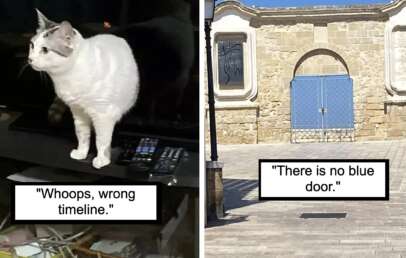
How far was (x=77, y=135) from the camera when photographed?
381 centimetres

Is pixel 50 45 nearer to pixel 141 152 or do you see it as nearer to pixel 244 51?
pixel 141 152

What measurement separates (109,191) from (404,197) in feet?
18.6

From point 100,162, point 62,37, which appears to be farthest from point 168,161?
point 62,37

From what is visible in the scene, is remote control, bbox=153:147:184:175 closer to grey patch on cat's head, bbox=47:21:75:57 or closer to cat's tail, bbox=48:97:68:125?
cat's tail, bbox=48:97:68:125

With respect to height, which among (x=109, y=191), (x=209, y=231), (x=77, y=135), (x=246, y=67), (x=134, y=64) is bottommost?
(x=209, y=231)

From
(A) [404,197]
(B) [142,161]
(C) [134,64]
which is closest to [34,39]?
(C) [134,64]

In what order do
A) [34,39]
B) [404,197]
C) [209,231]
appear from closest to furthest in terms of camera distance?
[34,39] → [209,231] → [404,197]

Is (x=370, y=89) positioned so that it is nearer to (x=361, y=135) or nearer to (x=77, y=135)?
(x=361, y=135)

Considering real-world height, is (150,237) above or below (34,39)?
below

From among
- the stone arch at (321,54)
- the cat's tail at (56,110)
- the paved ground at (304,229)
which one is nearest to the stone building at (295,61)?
the stone arch at (321,54)

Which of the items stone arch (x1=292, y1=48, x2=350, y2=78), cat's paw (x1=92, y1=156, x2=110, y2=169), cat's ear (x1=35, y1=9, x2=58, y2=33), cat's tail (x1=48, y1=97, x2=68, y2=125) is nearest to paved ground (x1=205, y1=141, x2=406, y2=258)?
cat's paw (x1=92, y1=156, x2=110, y2=169)
